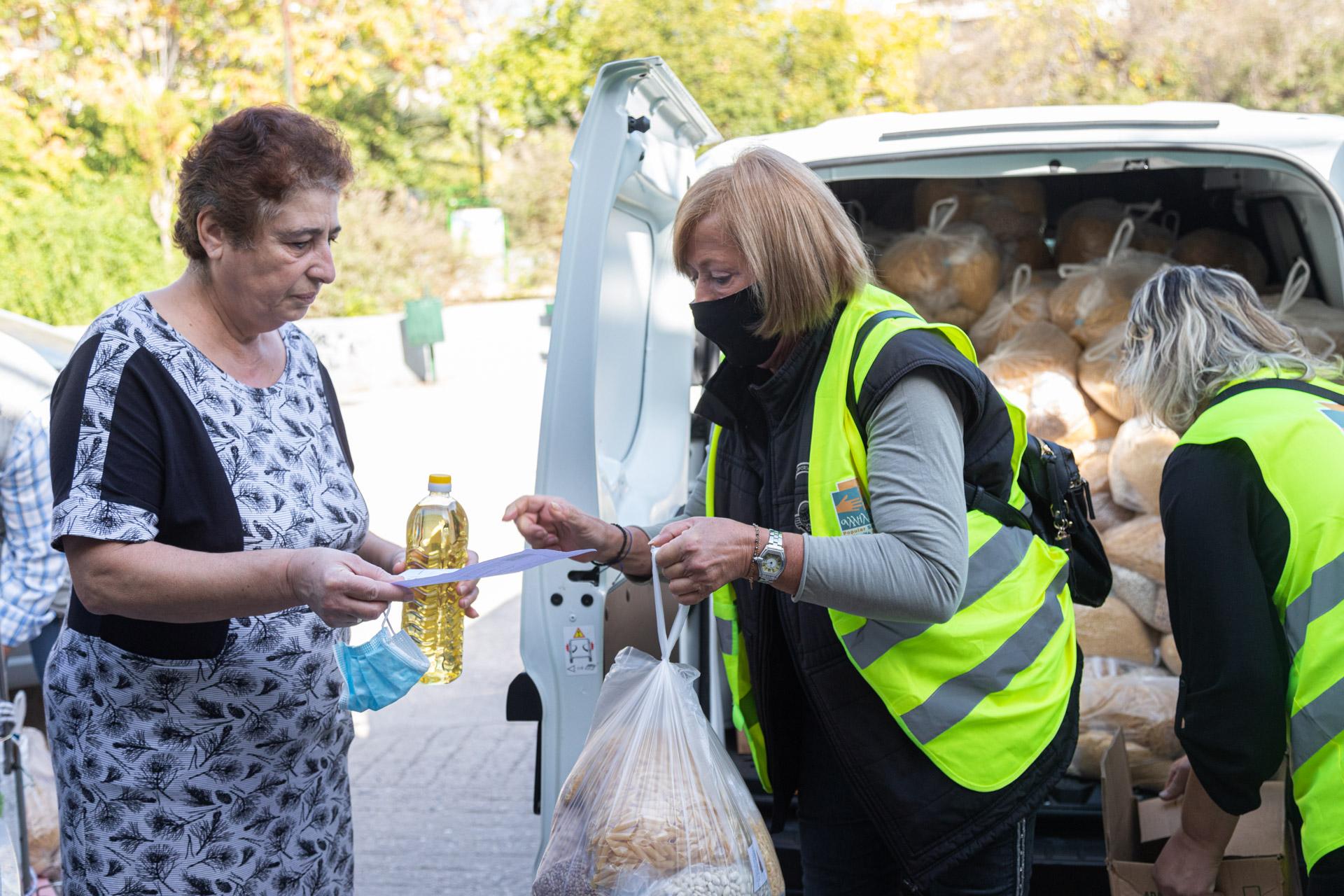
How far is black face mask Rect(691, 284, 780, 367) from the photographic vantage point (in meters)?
1.87

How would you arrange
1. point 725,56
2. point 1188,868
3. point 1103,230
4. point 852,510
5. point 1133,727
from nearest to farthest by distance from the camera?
point 852,510
point 1188,868
point 1133,727
point 1103,230
point 725,56

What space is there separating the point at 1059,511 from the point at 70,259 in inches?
602

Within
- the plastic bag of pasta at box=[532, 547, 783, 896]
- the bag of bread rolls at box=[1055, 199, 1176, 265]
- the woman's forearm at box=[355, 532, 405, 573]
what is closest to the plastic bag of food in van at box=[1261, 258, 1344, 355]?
the bag of bread rolls at box=[1055, 199, 1176, 265]

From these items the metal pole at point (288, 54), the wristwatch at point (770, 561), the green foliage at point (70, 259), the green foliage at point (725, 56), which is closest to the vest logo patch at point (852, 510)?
the wristwatch at point (770, 561)

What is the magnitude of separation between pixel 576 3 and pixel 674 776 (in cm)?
2123

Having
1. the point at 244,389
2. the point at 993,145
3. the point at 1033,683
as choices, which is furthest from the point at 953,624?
the point at 993,145

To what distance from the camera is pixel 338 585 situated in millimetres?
1656

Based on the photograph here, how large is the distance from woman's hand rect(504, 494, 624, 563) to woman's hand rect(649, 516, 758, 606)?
1.09ft

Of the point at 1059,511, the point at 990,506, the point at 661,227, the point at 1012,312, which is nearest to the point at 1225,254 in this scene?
the point at 1012,312

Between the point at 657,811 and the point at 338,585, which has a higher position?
the point at 338,585

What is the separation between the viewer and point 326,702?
6.64 feet

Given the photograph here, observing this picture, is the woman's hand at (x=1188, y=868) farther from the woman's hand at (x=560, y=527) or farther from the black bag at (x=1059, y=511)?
the woman's hand at (x=560, y=527)

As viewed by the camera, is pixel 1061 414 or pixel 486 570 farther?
pixel 1061 414

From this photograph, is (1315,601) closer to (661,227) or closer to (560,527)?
(560,527)
